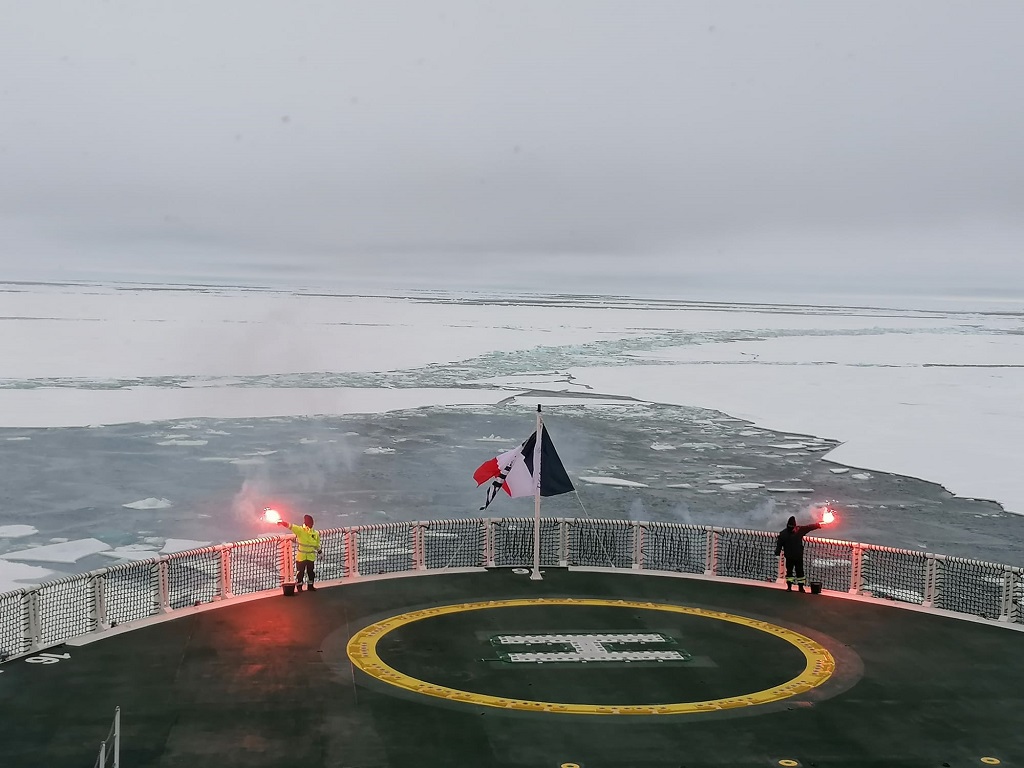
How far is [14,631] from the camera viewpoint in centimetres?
1952

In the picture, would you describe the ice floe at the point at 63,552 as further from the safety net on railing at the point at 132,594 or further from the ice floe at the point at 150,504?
the ice floe at the point at 150,504

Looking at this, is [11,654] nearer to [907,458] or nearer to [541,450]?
[541,450]

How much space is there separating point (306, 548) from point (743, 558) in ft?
35.4

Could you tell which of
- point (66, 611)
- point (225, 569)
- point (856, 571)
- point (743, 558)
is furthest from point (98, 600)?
point (743, 558)

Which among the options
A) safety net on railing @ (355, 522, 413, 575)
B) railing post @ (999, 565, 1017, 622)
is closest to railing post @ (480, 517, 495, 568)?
safety net on railing @ (355, 522, 413, 575)

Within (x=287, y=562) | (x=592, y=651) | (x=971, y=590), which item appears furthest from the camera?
(x=971, y=590)

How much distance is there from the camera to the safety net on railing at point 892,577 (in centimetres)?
2617

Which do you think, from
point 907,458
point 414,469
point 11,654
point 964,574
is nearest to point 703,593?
point 964,574

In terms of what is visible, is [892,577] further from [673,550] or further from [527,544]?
[527,544]

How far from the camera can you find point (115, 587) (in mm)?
25766

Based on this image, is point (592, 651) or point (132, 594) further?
point (132, 594)

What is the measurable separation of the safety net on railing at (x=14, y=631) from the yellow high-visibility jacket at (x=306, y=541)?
4928mm

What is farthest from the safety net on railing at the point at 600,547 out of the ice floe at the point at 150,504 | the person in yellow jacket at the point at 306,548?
the ice floe at the point at 150,504

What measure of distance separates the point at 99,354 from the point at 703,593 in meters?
78.0
